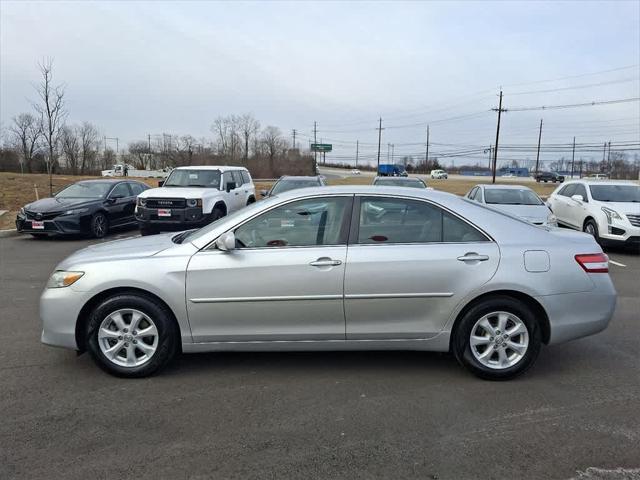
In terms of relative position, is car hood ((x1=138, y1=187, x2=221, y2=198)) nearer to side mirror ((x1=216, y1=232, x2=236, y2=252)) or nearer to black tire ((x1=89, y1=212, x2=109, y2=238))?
black tire ((x1=89, y1=212, x2=109, y2=238))

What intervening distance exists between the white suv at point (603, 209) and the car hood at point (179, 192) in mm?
8927

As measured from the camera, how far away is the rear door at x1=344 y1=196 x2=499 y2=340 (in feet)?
12.4

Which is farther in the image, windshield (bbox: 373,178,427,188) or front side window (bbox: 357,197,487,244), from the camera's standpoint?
windshield (bbox: 373,178,427,188)

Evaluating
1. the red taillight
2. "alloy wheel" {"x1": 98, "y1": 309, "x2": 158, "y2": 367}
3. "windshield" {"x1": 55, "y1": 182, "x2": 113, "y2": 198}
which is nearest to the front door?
"alloy wheel" {"x1": 98, "y1": 309, "x2": 158, "y2": 367}

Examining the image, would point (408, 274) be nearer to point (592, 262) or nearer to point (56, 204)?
point (592, 262)

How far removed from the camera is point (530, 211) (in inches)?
415

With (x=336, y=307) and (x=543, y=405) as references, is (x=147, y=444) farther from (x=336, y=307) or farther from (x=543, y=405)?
(x=543, y=405)

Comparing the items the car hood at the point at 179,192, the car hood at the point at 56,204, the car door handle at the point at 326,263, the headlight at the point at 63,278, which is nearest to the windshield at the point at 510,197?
the car hood at the point at 179,192

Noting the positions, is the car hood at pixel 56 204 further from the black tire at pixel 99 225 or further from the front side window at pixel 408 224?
the front side window at pixel 408 224

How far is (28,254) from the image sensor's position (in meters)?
9.91

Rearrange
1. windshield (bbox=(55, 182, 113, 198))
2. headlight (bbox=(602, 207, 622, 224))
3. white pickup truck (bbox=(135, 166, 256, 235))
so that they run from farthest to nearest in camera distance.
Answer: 1. windshield (bbox=(55, 182, 113, 198))
2. white pickup truck (bbox=(135, 166, 256, 235))
3. headlight (bbox=(602, 207, 622, 224))

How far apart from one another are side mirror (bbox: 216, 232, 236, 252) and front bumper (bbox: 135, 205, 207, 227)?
772 cm

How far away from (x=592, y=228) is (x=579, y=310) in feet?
27.7

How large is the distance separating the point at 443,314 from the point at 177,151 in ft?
300
